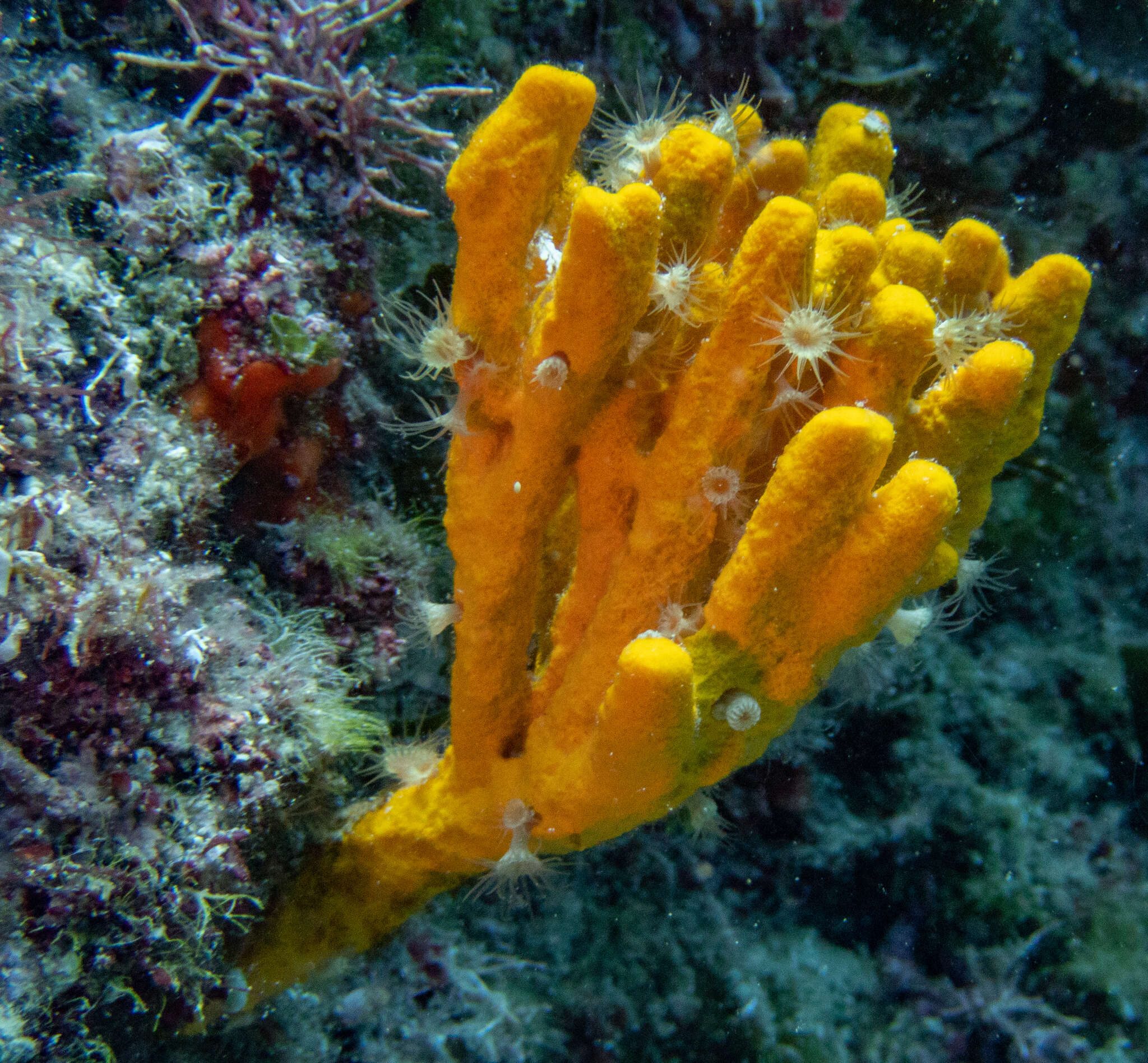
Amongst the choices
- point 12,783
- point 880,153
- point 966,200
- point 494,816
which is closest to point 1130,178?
point 966,200

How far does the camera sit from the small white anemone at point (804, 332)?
1625 millimetres

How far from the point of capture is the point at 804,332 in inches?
64.0

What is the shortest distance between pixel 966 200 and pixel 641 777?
2.77 meters

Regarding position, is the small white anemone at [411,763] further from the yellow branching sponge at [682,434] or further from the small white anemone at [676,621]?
the small white anemone at [676,621]

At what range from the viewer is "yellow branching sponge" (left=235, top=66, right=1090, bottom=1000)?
1.62 meters

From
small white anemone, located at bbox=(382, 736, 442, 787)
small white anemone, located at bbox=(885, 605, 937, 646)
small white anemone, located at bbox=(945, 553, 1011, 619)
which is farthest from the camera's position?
small white anemone, located at bbox=(945, 553, 1011, 619)

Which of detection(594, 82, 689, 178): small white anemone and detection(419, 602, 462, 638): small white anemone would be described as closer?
detection(594, 82, 689, 178): small white anemone

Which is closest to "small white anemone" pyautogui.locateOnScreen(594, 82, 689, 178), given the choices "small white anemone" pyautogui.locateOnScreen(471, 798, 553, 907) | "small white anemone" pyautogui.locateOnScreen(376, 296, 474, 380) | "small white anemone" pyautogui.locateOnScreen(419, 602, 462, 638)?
"small white anemone" pyautogui.locateOnScreen(376, 296, 474, 380)

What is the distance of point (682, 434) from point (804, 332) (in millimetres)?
368

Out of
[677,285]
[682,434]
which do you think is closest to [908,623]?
[682,434]

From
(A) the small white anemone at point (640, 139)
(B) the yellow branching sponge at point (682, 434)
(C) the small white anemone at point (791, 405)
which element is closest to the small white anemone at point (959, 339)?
(B) the yellow branching sponge at point (682, 434)

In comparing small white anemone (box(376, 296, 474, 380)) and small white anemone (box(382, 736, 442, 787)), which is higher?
small white anemone (box(376, 296, 474, 380))

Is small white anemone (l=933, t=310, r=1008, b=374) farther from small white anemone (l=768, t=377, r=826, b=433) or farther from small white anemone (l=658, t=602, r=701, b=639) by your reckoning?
small white anemone (l=658, t=602, r=701, b=639)

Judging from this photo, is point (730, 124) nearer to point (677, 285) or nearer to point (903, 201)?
point (677, 285)
